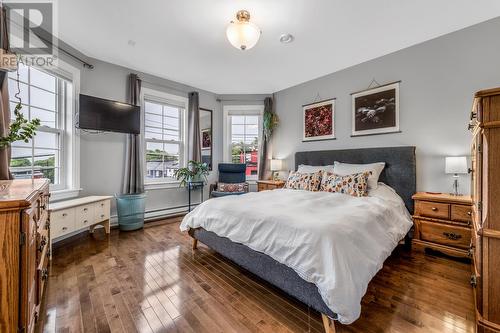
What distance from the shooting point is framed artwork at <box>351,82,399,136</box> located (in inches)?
127

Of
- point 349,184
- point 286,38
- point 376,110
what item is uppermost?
point 286,38

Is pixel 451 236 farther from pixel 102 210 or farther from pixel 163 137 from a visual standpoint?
pixel 163 137

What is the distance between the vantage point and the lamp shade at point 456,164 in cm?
245

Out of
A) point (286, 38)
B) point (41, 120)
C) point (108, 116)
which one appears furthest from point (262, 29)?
point (41, 120)

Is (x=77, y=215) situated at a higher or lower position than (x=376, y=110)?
lower

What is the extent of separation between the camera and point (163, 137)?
437cm

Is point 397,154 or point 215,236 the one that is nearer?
point 215,236

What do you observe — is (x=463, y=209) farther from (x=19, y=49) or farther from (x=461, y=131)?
(x=19, y=49)

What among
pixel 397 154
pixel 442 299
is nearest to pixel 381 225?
pixel 442 299

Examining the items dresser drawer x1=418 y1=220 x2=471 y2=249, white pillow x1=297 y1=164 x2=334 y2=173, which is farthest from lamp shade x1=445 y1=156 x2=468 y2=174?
white pillow x1=297 y1=164 x2=334 y2=173

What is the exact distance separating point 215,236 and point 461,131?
3.20 meters

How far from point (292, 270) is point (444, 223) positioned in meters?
2.07

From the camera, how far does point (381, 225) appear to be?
1992 mm

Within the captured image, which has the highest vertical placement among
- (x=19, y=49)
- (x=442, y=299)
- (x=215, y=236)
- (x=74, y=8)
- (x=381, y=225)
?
Result: (x=74, y=8)
